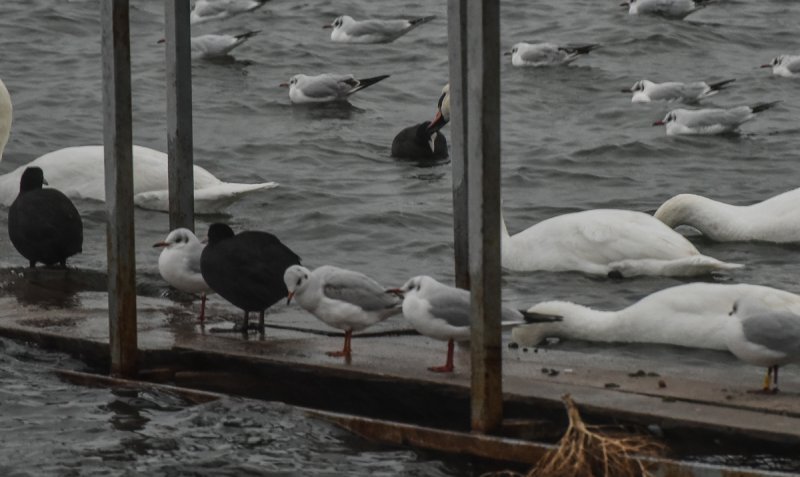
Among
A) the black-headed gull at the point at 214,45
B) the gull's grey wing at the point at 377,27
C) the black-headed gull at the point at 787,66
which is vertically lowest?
the black-headed gull at the point at 787,66

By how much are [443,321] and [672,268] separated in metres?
5.16

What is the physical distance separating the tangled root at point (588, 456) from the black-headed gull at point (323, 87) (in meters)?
16.4

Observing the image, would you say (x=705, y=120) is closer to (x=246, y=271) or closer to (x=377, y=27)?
(x=377, y=27)

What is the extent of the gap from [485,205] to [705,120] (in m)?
14.3

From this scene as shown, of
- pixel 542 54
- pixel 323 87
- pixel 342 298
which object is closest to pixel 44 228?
pixel 342 298

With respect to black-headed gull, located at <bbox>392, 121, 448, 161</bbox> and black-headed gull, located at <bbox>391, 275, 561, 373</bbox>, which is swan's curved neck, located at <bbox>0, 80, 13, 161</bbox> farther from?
black-headed gull, located at <bbox>391, 275, 561, 373</bbox>

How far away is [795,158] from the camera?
20859 mm

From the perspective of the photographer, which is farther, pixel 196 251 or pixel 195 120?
pixel 195 120

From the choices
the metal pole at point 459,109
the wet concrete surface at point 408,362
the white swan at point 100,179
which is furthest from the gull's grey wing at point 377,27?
the metal pole at point 459,109

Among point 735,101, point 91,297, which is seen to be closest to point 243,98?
point 735,101

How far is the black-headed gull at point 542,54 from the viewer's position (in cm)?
2631

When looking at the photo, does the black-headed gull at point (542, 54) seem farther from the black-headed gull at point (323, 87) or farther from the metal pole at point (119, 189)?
the metal pole at point (119, 189)

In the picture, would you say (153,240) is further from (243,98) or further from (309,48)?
(309,48)

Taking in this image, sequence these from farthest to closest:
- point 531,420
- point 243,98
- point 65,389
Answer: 1. point 243,98
2. point 65,389
3. point 531,420
